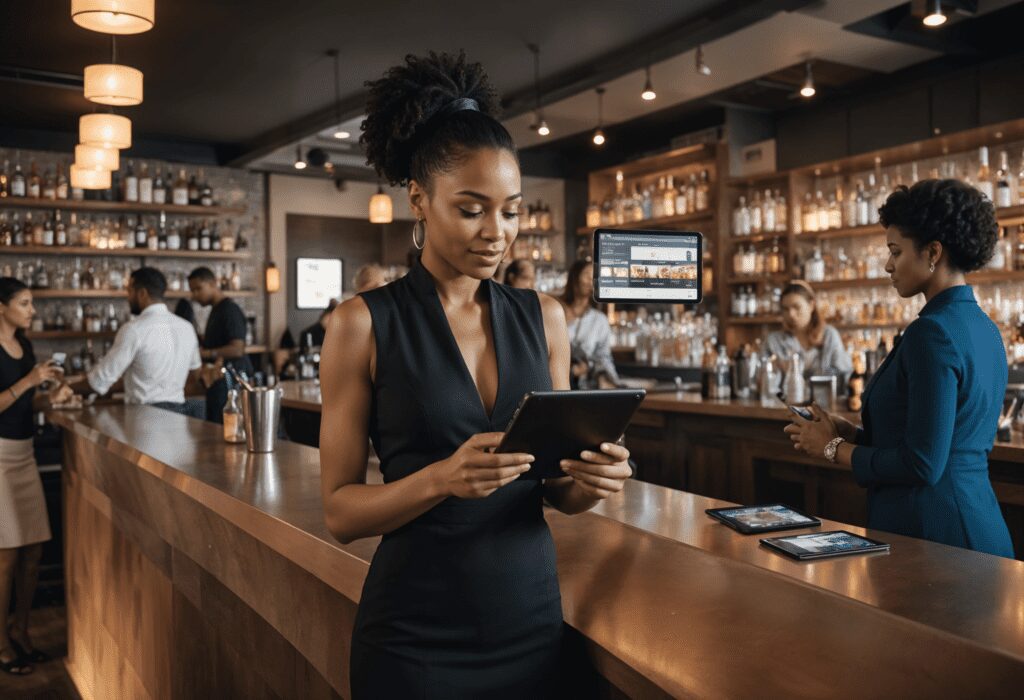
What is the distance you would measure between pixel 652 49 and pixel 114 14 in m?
3.09

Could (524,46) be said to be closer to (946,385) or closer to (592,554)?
(946,385)

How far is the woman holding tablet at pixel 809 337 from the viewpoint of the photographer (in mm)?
5031

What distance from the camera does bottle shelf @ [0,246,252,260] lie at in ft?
23.8

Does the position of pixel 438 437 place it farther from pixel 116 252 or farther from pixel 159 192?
pixel 159 192

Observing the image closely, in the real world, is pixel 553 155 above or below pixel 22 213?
above

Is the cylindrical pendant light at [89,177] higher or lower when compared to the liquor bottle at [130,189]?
lower

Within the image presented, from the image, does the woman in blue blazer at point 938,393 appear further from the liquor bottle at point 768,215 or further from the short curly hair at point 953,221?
the liquor bottle at point 768,215

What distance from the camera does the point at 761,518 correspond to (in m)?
1.67

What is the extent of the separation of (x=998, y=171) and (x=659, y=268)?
15.8ft

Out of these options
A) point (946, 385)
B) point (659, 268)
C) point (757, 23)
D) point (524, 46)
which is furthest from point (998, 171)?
point (659, 268)

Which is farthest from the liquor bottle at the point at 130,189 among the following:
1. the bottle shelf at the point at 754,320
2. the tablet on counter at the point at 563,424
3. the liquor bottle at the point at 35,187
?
the tablet on counter at the point at 563,424

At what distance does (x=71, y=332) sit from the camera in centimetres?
759

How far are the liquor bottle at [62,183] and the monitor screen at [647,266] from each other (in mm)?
7081

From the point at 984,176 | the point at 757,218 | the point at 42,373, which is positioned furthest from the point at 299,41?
the point at 984,176
